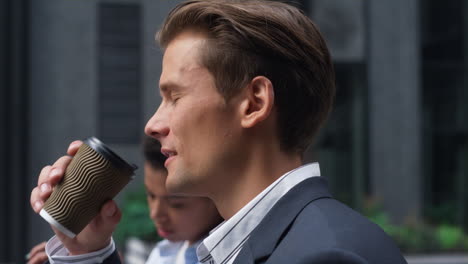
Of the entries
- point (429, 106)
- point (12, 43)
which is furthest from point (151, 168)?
point (429, 106)

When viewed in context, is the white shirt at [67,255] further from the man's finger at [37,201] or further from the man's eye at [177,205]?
the man's eye at [177,205]

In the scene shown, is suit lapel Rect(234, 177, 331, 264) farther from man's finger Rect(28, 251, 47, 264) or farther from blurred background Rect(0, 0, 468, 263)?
blurred background Rect(0, 0, 468, 263)

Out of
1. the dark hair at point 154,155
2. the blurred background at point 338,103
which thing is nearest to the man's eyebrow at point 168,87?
the dark hair at point 154,155

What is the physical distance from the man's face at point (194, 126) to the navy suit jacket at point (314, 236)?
7.1 inches

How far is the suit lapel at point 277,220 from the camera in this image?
4.18ft

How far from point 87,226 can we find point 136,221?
5847 mm

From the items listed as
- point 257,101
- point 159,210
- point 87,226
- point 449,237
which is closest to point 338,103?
point 449,237

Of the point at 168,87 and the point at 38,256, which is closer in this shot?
the point at 168,87

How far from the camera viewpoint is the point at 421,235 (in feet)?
26.2

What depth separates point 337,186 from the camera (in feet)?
29.3

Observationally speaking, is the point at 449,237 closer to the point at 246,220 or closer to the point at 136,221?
the point at 136,221

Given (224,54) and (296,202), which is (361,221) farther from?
(224,54)

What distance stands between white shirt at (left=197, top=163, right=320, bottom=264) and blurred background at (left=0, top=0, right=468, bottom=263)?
6.06 m

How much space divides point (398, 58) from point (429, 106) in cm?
88
